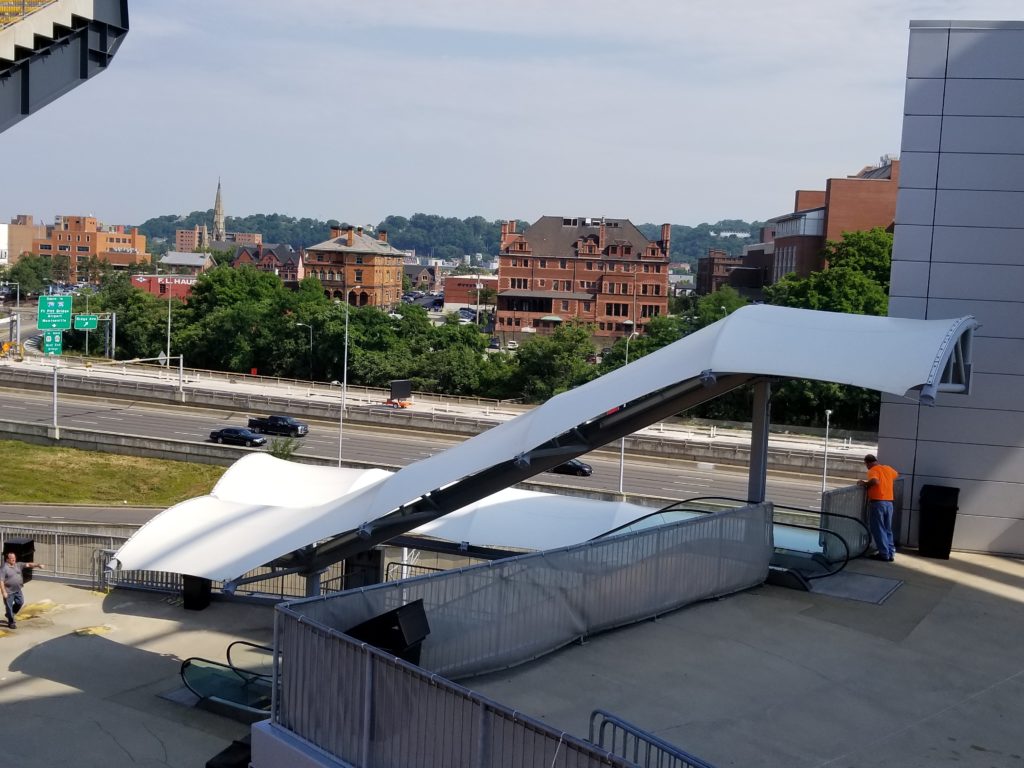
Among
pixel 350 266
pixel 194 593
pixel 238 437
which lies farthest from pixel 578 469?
pixel 350 266

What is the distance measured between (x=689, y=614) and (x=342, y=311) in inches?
2726

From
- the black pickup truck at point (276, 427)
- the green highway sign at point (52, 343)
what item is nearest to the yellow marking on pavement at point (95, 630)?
the black pickup truck at point (276, 427)

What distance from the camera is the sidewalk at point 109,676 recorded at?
31.3 ft

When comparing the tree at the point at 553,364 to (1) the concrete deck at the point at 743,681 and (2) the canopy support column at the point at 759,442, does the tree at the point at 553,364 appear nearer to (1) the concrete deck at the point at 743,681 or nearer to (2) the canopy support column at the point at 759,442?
(2) the canopy support column at the point at 759,442

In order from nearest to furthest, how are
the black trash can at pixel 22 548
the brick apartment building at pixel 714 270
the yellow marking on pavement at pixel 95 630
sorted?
the yellow marking on pavement at pixel 95 630, the black trash can at pixel 22 548, the brick apartment building at pixel 714 270

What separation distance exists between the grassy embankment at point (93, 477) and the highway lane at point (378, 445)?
6.15 m

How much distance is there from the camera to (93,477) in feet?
133

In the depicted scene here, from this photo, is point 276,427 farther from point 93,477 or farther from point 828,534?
point 828,534

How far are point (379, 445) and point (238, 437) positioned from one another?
6.23 metres

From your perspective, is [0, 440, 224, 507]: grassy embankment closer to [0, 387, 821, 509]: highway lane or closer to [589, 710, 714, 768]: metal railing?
[0, 387, 821, 509]: highway lane

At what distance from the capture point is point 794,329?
396 inches

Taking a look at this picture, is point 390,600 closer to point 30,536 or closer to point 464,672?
point 464,672

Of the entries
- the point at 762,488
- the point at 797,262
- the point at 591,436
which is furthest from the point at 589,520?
the point at 797,262

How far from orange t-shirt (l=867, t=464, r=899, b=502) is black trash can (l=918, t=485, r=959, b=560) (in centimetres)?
81
